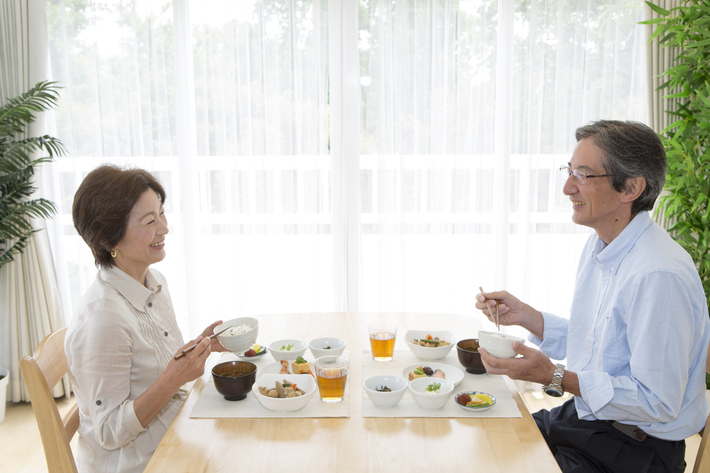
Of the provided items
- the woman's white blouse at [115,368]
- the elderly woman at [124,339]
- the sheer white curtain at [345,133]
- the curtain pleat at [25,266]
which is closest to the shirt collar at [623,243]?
the elderly woman at [124,339]

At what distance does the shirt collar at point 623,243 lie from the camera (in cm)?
146

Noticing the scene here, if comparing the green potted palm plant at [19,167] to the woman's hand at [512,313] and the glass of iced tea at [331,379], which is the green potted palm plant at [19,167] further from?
the woman's hand at [512,313]

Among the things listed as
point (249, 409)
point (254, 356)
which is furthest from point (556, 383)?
point (254, 356)

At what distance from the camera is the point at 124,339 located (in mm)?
1399

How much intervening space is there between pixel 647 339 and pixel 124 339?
1357 mm

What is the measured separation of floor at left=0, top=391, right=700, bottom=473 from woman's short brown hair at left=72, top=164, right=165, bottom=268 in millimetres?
1646

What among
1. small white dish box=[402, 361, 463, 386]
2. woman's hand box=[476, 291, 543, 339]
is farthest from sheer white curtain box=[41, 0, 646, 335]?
small white dish box=[402, 361, 463, 386]

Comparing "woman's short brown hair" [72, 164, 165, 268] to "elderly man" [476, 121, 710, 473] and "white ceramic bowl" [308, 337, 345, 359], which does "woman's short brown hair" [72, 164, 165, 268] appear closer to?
"white ceramic bowl" [308, 337, 345, 359]

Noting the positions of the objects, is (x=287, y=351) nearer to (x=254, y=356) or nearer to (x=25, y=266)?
(x=254, y=356)

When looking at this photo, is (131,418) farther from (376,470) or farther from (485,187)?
(485,187)

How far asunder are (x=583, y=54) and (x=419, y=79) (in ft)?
3.24

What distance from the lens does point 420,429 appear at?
1.25 m

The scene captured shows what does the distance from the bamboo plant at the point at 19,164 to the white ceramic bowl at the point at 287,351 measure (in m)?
1.90

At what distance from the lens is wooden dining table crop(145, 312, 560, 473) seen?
43.8 inches
